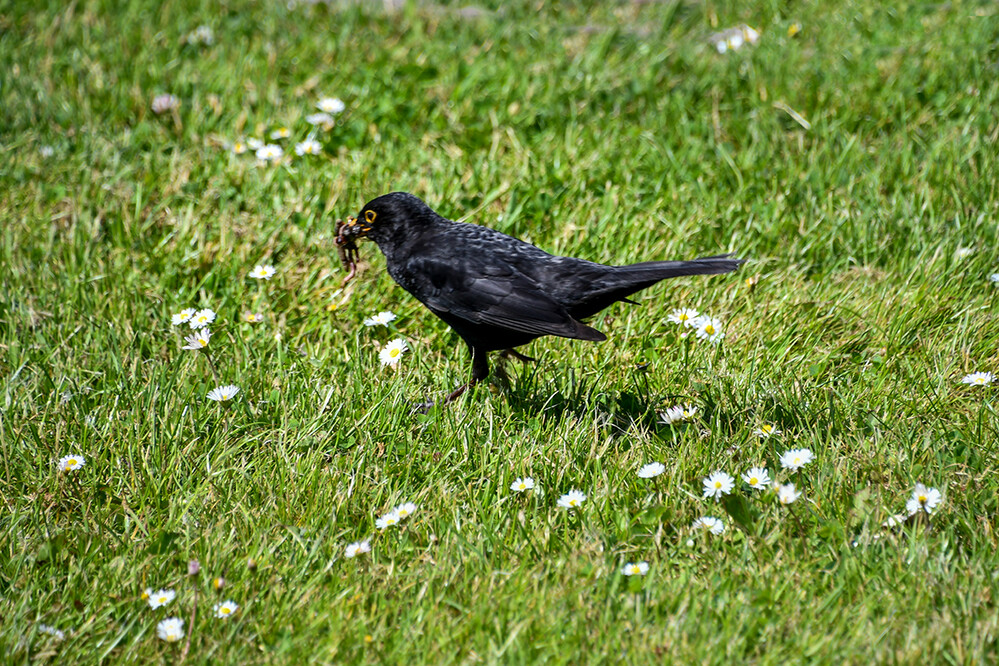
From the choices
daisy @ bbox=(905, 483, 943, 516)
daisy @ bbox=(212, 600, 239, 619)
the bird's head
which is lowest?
daisy @ bbox=(212, 600, 239, 619)

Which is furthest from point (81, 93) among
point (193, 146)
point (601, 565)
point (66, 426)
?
point (601, 565)

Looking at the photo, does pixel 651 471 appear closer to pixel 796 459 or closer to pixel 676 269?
pixel 796 459

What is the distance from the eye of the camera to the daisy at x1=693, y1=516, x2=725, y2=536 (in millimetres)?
3162

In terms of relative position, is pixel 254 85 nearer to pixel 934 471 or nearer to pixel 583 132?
pixel 583 132

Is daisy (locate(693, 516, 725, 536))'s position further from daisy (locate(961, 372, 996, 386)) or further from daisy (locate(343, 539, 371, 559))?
daisy (locate(961, 372, 996, 386))

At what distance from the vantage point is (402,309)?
4773mm

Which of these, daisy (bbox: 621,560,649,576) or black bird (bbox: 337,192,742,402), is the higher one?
black bird (bbox: 337,192,742,402)

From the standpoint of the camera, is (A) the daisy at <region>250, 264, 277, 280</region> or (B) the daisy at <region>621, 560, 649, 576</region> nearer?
(B) the daisy at <region>621, 560, 649, 576</region>

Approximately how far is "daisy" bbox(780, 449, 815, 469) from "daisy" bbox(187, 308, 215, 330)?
8.51 feet

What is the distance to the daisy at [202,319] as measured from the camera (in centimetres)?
441

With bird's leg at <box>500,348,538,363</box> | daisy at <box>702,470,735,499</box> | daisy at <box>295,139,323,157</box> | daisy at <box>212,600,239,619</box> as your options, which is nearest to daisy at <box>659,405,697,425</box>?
daisy at <box>702,470,735,499</box>

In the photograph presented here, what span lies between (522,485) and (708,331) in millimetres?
1417

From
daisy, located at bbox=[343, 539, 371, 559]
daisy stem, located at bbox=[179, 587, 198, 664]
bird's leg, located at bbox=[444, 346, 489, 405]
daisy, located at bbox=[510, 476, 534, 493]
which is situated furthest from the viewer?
bird's leg, located at bbox=[444, 346, 489, 405]

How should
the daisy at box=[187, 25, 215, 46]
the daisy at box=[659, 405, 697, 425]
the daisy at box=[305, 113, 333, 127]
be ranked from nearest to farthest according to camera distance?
the daisy at box=[659, 405, 697, 425] → the daisy at box=[305, 113, 333, 127] → the daisy at box=[187, 25, 215, 46]
